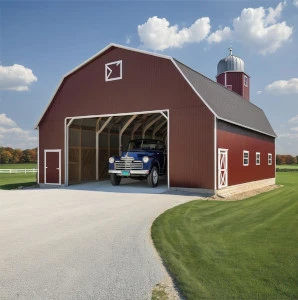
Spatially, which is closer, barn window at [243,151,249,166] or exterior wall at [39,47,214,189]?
exterior wall at [39,47,214,189]

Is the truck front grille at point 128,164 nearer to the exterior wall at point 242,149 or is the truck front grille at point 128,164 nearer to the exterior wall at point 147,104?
the exterior wall at point 147,104

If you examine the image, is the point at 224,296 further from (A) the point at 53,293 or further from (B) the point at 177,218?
(B) the point at 177,218

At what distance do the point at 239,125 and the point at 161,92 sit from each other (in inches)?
173

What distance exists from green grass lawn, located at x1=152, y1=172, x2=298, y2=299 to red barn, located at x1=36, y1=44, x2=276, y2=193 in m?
5.19

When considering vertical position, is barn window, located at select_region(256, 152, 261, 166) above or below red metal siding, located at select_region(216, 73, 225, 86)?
below

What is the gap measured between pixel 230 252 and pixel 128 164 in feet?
35.3

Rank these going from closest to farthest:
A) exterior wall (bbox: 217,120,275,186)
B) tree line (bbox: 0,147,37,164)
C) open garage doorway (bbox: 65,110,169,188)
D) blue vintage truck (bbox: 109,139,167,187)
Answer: exterior wall (bbox: 217,120,275,186), blue vintage truck (bbox: 109,139,167,187), open garage doorway (bbox: 65,110,169,188), tree line (bbox: 0,147,37,164)

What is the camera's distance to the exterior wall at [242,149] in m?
14.7

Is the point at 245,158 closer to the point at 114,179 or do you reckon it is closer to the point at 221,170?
the point at 221,170

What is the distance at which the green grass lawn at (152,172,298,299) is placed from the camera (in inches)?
151

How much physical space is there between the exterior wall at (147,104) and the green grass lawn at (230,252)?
501 cm

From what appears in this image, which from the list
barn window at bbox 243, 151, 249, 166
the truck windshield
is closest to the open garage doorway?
the truck windshield

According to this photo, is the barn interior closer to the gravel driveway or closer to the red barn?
the red barn

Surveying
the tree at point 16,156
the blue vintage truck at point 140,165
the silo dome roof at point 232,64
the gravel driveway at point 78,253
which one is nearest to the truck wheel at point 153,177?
the blue vintage truck at point 140,165
